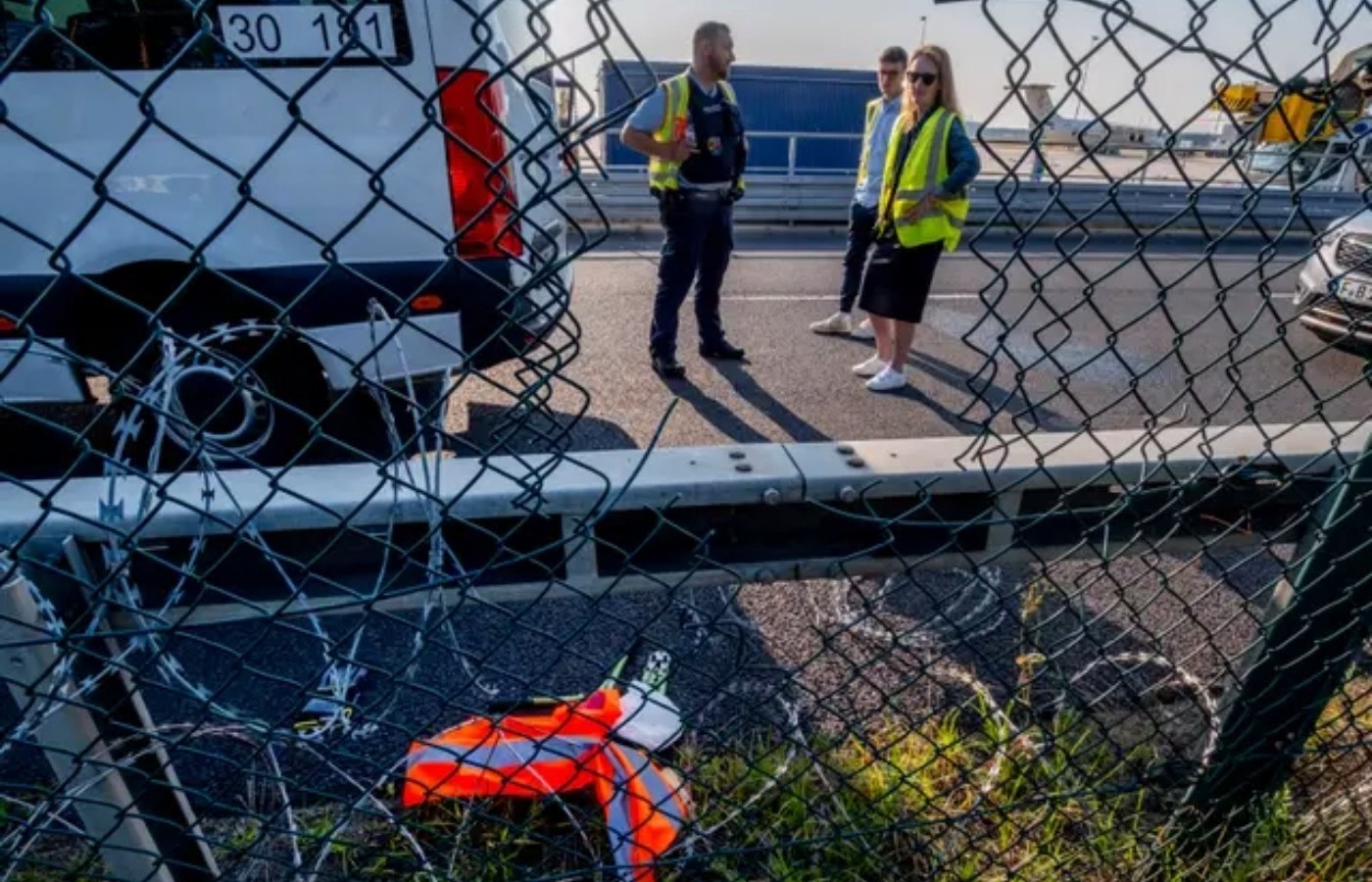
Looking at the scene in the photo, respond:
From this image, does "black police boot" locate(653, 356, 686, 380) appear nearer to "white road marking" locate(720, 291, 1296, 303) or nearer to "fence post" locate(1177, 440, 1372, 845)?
"white road marking" locate(720, 291, 1296, 303)

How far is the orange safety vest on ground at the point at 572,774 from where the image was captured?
1.60m

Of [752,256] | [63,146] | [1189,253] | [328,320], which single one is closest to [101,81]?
[63,146]

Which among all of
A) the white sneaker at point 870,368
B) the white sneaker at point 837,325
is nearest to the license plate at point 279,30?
the white sneaker at point 870,368

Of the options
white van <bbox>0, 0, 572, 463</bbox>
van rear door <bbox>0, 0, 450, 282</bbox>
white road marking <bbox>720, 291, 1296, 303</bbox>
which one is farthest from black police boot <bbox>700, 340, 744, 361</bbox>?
van rear door <bbox>0, 0, 450, 282</bbox>

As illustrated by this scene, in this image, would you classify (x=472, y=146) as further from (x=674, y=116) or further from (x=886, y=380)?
(x=886, y=380)

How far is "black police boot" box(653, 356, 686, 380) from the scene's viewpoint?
4691 millimetres

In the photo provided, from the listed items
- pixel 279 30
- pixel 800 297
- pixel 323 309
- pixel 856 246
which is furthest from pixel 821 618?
pixel 800 297

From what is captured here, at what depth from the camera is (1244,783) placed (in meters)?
1.65

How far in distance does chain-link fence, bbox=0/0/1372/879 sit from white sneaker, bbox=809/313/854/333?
318cm

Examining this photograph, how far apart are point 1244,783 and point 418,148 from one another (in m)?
3.13

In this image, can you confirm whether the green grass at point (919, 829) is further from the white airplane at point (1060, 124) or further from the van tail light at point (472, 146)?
the van tail light at point (472, 146)

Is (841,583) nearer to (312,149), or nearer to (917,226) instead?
(917,226)

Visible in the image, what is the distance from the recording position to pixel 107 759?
1.19 meters

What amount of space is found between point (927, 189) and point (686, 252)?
53.2 inches
